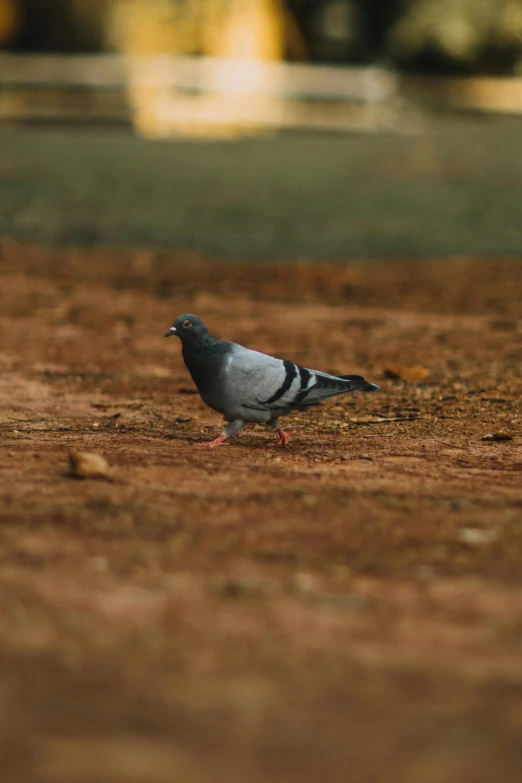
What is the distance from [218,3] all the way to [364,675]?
2784 cm

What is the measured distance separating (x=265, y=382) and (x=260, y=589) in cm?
197

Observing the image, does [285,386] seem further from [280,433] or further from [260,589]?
[260,589]

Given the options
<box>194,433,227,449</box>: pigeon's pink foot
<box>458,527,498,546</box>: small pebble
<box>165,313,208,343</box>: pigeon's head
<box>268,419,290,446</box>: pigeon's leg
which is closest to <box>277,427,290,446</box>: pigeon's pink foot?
<box>268,419,290,446</box>: pigeon's leg

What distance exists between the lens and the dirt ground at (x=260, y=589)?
9.31 feet

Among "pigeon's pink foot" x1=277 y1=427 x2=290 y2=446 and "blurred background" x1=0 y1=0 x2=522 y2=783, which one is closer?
"blurred background" x1=0 y1=0 x2=522 y2=783

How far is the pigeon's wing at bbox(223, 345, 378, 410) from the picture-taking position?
561 cm

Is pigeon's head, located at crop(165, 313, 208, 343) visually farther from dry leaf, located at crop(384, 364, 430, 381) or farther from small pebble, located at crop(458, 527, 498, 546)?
dry leaf, located at crop(384, 364, 430, 381)

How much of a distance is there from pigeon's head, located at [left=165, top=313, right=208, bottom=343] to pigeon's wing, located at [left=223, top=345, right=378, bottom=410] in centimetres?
17

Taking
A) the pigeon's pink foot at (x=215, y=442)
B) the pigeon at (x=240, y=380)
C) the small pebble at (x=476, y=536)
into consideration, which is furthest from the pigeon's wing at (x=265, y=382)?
the small pebble at (x=476, y=536)

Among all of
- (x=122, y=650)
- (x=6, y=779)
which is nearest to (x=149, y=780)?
(x=6, y=779)

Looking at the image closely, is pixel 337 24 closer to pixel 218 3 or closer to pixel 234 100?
pixel 218 3

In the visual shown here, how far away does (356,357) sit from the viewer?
9.21 m

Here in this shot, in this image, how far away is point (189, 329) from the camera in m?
5.73

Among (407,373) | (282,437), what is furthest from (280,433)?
(407,373)
